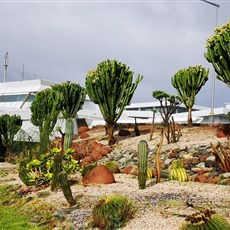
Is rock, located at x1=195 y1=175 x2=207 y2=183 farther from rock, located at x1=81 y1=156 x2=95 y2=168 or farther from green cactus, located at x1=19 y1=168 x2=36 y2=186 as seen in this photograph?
rock, located at x1=81 y1=156 x2=95 y2=168

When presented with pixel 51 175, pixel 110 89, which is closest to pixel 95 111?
pixel 110 89

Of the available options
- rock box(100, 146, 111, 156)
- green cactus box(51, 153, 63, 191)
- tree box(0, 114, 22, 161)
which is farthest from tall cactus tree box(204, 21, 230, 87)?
tree box(0, 114, 22, 161)

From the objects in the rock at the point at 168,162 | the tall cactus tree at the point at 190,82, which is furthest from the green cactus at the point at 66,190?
the tall cactus tree at the point at 190,82

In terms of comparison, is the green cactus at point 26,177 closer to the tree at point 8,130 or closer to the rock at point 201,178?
the rock at point 201,178

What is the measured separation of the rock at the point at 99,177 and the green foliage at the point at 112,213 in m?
2.80

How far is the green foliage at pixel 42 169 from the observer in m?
12.0

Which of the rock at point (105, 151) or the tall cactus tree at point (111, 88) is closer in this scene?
the rock at point (105, 151)

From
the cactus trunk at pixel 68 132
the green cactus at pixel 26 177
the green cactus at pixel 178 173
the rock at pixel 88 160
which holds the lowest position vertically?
the green cactus at pixel 26 177

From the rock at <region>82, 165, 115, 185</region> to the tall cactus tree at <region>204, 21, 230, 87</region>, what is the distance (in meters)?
7.74

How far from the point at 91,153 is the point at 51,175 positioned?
5778 millimetres

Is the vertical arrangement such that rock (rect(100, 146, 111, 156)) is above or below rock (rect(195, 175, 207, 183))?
above

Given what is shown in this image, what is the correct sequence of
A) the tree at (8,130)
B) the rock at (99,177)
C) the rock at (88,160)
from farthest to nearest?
the tree at (8,130) → the rock at (88,160) → the rock at (99,177)

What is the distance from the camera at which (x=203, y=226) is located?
6.17 metres

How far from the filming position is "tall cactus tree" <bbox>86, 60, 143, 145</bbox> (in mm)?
20109
